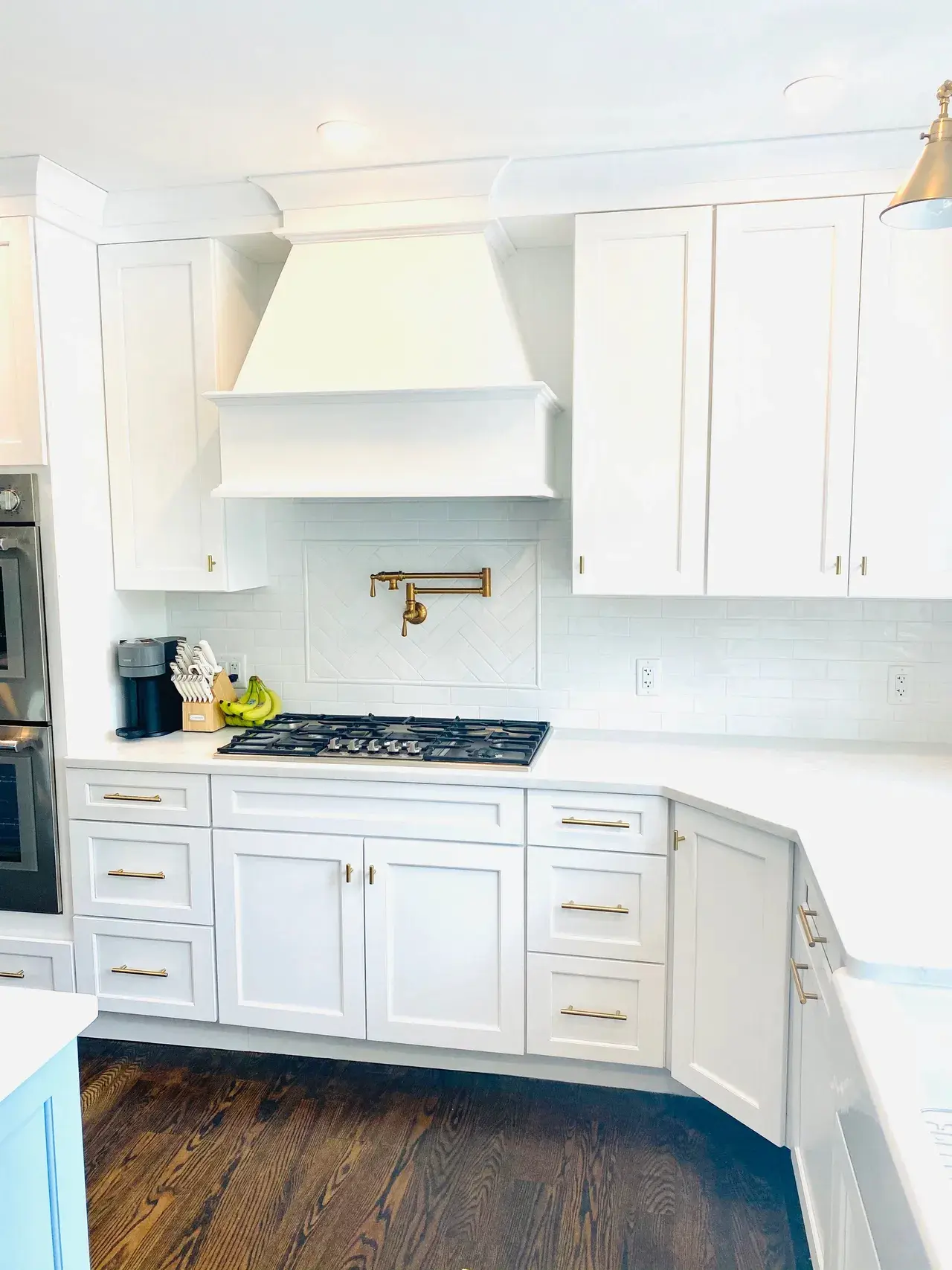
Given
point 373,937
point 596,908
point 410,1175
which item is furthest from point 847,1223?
point 373,937

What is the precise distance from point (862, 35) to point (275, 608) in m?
2.31

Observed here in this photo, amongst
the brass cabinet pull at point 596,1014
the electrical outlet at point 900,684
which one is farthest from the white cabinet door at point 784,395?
the brass cabinet pull at point 596,1014

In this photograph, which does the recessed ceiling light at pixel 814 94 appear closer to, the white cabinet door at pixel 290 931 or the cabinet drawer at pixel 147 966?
the white cabinet door at pixel 290 931

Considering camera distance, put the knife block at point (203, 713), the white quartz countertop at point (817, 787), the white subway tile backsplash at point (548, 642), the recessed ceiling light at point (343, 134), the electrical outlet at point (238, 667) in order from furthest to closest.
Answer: the electrical outlet at point (238, 667)
the knife block at point (203, 713)
the white subway tile backsplash at point (548, 642)
the recessed ceiling light at point (343, 134)
the white quartz countertop at point (817, 787)

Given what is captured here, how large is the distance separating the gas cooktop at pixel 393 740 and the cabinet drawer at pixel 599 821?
0.50ft

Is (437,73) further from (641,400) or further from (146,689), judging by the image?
(146,689)

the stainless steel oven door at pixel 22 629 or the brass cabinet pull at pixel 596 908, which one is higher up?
the stainless steel oven door at pixel 22 629

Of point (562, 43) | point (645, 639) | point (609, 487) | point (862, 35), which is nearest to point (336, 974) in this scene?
point (645, 639)

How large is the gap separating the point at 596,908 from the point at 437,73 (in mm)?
2060

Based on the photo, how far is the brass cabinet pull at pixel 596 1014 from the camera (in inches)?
101

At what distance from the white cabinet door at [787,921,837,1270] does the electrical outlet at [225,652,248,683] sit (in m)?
2.02

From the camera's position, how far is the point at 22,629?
280cm

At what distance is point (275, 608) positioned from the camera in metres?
3.29

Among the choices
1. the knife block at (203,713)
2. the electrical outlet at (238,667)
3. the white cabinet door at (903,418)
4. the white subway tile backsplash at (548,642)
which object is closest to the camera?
the white cabinet door at (903,418)
